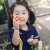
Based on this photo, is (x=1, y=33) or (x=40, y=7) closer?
(x=1, y=33)

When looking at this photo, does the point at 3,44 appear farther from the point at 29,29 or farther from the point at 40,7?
the point at 40,7

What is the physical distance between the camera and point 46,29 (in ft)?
11.4

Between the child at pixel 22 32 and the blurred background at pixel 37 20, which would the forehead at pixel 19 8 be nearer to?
the child at pixel 22 32

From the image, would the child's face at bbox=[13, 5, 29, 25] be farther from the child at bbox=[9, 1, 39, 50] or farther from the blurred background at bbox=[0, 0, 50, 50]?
the blurred background at bbox=[0, 0, 50, 50]

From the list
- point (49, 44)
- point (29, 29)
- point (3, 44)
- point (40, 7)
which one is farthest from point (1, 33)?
point (40, 7)

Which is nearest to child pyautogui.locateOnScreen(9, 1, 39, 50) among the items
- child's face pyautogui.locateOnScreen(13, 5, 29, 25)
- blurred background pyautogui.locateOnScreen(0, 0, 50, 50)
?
child's face pyautogui.locateOnScreen(13, 5, 29, 25)

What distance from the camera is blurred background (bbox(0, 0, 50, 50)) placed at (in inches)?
121

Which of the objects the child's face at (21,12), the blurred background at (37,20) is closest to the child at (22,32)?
the child's face at (21,12)

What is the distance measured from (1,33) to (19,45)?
174 cm

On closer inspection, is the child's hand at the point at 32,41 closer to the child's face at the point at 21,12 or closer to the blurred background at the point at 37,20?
the child's face at the point at 21,12

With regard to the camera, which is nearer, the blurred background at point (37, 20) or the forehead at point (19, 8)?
the forehead at point (19, 8)

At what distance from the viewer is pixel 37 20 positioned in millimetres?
3977

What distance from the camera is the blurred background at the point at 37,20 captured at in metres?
3.09

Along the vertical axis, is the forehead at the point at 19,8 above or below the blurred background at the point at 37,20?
above
